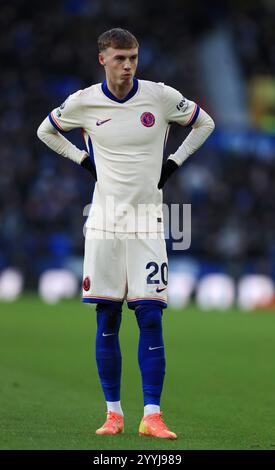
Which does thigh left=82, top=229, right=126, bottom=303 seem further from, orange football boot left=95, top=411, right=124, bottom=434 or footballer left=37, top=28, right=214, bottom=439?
orange football boot left=95, top=411, right=124, bottom=434

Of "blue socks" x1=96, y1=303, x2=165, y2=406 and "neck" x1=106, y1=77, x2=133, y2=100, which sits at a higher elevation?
"neck" x1=106, y1=77, x2=133, y2=100

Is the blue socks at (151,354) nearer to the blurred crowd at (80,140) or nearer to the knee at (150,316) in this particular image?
the knee at (150,316)

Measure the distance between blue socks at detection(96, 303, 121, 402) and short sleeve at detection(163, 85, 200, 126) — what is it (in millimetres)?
1245

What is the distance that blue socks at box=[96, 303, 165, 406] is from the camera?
6.95 meters

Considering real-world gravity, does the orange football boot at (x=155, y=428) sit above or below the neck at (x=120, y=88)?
below

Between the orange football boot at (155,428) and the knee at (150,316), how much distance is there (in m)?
0.54

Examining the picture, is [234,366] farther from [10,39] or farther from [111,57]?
[10,39]

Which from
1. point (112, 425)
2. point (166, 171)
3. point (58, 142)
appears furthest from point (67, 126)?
point (112, 425)

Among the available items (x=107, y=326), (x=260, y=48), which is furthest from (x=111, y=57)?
(x=260, y=48)

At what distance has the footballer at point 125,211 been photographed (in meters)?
6.97

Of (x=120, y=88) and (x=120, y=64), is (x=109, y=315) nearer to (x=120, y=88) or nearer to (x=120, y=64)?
(x=120, y=88)

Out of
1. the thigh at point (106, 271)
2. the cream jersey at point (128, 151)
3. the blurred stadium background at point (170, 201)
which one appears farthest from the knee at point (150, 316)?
the blurred stadium background at point (170, 201)

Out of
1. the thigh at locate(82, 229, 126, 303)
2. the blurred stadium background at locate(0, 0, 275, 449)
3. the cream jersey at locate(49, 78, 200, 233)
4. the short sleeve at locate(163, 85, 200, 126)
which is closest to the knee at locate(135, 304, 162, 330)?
the thigh at locate(82, 229, 126, 303)

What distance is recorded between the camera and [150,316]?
6.95m
